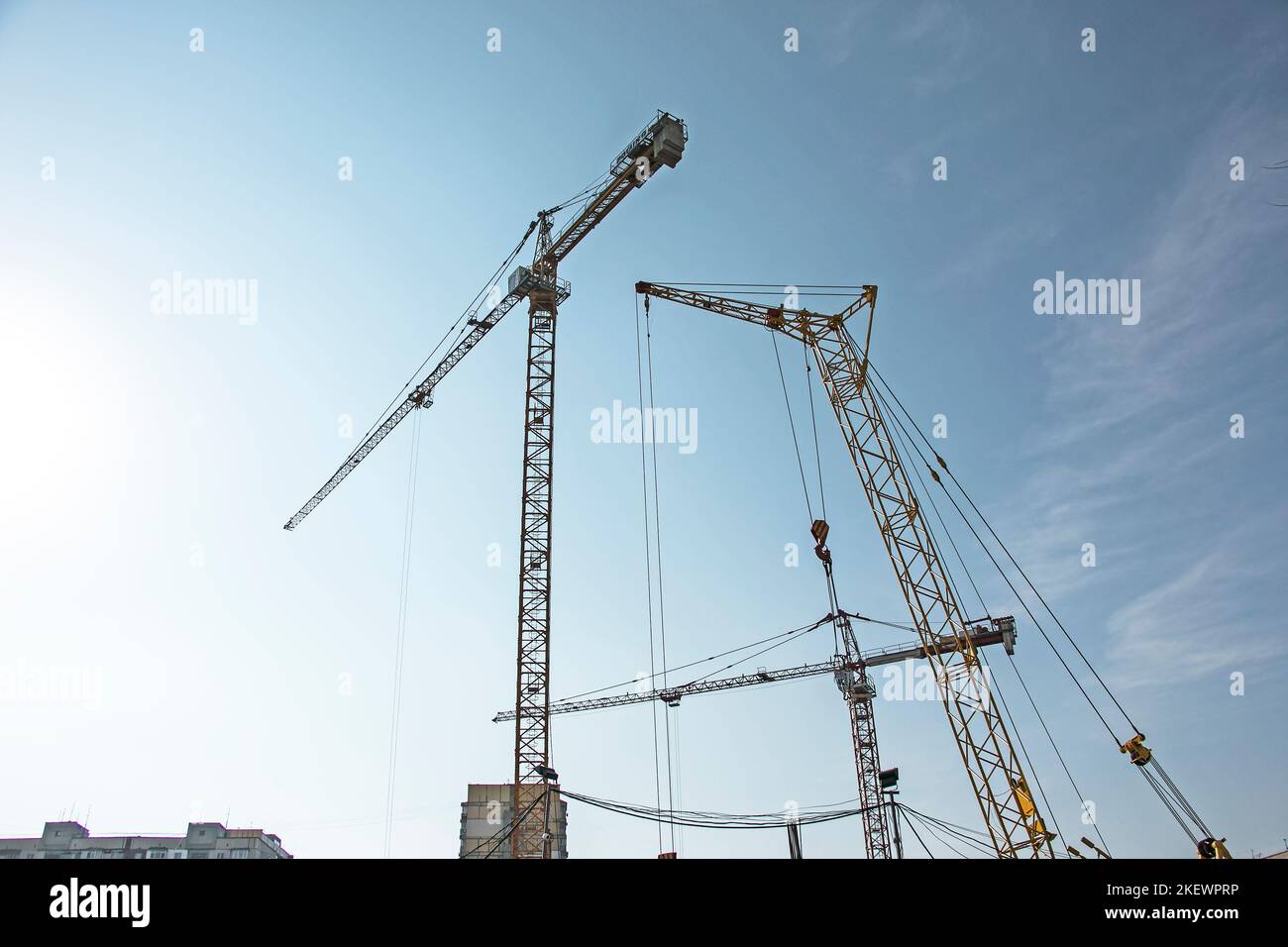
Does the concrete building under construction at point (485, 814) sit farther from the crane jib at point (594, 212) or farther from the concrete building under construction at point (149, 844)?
the crane jib at point (594, 212)

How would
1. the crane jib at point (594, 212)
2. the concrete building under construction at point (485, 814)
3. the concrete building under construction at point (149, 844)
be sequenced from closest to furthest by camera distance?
the crane jib at point (594, 212) → the concrete building under construction at point (149, 844) → the concrete building under construction at point (485, 814)

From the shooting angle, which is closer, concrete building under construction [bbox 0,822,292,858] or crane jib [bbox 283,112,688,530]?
crane jib [bbox 283,112,688,530]

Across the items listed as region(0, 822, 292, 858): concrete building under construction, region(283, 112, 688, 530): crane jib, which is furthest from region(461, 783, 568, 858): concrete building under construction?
region(283, 112, 688, 530): crane jib

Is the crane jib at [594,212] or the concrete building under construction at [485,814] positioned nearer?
the crane jib at [594,212]

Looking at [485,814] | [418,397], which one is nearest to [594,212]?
[418,397]

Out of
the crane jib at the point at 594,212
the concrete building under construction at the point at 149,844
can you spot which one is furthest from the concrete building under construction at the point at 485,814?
the crane jib at the point at 594,212

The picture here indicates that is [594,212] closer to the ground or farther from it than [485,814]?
farther from it

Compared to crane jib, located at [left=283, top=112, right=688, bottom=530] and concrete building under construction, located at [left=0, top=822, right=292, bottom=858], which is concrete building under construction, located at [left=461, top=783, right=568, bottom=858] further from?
crane jib, located at [left=283, top=112, right=688, bottom=530]

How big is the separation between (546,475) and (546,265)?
1804 cm

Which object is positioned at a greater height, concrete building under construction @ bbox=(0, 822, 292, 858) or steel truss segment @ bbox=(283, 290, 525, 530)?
steel truss segment @ bbox=(283, 290, 525, 530)

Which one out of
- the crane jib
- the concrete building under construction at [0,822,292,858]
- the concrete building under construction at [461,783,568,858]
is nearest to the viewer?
the crane jib

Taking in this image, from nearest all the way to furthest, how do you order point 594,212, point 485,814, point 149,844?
point 594,212
point 149,844
point 485,814

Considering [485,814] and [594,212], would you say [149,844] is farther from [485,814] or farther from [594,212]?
[594,212]

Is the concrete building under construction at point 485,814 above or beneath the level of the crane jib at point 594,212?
beneath
